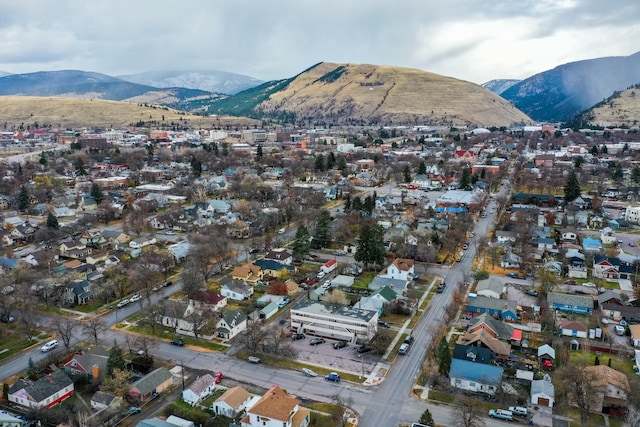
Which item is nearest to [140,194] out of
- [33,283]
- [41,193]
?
[41,193]

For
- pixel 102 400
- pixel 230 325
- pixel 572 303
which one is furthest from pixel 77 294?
pixel 572 303

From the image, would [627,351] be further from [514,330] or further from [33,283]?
[33,283]

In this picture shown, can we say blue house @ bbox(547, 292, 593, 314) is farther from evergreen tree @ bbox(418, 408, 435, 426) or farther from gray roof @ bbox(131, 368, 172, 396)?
gray roof @ bbox(131, 368, 172, 396)

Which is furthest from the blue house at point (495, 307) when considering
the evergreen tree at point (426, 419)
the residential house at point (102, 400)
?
the residential house at point (102, 400)

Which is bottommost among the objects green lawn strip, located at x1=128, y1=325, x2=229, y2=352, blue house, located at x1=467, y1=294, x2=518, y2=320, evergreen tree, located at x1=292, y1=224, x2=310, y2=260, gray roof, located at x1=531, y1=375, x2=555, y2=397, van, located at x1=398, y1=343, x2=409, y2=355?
green lawn strip, located at x1=128, y1=325, x2=229, y2=352

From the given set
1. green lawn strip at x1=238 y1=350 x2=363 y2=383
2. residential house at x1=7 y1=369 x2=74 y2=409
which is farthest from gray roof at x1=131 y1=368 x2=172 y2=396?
green lawn strip at x1=238 y1=350 x2=363 y2=383

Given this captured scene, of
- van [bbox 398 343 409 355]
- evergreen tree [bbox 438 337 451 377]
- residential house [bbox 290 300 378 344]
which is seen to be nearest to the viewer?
evergreen tree [bbox 438 337 451 377]
